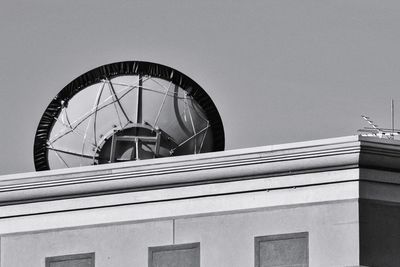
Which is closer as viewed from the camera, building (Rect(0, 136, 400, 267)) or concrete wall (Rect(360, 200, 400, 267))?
concrete wall (Rect(360, 200, 400, 267))

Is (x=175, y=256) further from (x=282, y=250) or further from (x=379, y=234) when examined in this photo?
(x=379, y=234)

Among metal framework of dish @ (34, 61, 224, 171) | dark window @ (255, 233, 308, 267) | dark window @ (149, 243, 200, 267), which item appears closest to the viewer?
dark window @ (255, 233, 308, 267)

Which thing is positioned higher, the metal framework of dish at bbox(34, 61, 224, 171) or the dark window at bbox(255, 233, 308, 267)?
the metal framework of dish at bbox(34, 61, 224, 171)

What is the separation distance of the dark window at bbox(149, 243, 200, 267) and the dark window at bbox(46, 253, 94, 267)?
1942 millimetres

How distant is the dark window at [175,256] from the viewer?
59031mm

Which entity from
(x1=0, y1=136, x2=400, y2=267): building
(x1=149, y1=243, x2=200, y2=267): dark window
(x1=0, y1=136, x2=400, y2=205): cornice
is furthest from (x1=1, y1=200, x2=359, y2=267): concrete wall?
(x1=0, y1=136, x2=400, y2=205): cornice

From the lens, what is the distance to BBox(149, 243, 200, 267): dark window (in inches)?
2324

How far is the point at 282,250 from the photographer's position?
57750 mm

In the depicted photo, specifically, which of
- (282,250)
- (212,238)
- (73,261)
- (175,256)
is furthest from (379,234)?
(73,261)

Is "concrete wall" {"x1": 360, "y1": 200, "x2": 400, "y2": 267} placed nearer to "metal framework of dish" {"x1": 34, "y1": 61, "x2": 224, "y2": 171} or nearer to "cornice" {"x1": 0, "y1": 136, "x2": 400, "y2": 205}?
"cornice" {"x1": 0, "y1": 136, "x2": 400, "y2": 205}

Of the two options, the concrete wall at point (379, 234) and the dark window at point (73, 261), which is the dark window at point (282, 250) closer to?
the concrete wall at point (379, 234)

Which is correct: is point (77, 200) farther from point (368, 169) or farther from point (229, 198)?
point (368, 169)

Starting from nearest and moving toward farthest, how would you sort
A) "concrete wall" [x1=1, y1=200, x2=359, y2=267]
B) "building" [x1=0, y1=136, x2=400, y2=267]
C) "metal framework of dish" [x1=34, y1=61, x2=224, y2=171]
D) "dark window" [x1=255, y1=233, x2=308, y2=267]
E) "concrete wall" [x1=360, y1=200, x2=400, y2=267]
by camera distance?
"concrete wall" [x1=360, y1=200, x2=400, y2=267], "building" [x1=0, y1=136, x2=400, y2=267], "concrete wall" [x1=1, y1=200, x2=359, y2=267], "dark window" [x1=255, y1=233, x2=308, y2=267], "metal framework of dish" [x1=34, y1=61, x2=224, y2=171]

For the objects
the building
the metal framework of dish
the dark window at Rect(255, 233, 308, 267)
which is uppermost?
the metal framework of dish
